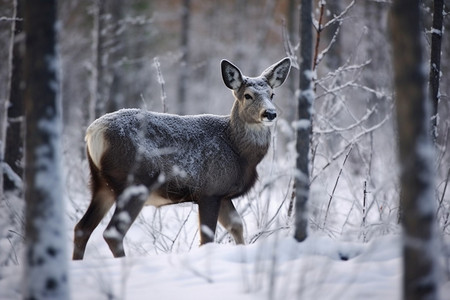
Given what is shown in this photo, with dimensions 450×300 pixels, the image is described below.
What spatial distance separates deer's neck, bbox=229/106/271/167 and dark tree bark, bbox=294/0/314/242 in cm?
190

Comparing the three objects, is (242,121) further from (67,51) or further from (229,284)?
(67,51)

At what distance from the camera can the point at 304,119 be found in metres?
3.78

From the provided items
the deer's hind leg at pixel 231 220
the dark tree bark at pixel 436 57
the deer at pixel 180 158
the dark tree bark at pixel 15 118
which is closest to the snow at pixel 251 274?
the deer at pixel 180 158

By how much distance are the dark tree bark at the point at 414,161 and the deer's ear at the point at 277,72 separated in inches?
125

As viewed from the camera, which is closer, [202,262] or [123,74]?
[202,262]

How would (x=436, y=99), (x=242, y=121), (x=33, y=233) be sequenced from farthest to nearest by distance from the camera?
(x=242, y=121), (x=436, y=99), (x=33, y=233)

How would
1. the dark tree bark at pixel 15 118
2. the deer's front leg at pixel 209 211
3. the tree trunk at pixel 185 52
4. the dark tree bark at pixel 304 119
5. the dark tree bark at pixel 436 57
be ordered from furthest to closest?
the tree trunk at pixel 185 52
the dark tree bark at pixel 15 118
the dark tree bark at pixel 436 57
the deer's front leg at pixel 209 211
the dark tree bark at pixel 304 119

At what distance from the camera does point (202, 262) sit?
376 cm

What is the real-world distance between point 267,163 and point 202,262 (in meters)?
4.90

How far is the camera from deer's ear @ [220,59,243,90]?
18.9 feet

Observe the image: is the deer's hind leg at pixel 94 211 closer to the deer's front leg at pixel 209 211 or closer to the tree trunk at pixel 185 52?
the deer's front leg at pixel 209 211

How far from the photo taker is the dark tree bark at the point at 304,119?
12.3 ft

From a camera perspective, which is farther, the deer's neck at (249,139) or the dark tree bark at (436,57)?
the deer's neck at (249,139)

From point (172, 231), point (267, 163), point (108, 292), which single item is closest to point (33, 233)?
point (108, 292)
